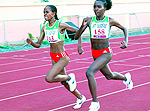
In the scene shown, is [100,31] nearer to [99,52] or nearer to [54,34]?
[99,52]

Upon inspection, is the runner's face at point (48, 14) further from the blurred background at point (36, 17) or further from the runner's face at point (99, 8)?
the blurred background at point (36, 17)

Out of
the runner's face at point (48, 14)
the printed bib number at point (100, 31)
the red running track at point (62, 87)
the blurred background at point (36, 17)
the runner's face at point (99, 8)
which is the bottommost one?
the red running track at point (62, 87)

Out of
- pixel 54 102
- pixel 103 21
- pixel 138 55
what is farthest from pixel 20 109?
pixel 138 55

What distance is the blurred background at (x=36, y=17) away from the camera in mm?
21516

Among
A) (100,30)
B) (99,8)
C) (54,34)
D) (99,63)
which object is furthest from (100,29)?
(54,34)

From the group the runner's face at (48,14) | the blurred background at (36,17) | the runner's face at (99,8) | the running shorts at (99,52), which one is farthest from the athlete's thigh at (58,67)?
the blurred background at (36,17)

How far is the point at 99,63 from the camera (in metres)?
6.79

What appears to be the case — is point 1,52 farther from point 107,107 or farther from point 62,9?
point 107,107

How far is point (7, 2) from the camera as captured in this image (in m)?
23.5

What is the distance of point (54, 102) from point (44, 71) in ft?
14.9

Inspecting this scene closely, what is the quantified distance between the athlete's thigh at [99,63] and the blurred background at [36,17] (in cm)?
1446

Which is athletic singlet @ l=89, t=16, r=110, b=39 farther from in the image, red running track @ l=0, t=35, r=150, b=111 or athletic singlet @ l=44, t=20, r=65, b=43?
red running track @ l=0, t=35, r=150, b=111

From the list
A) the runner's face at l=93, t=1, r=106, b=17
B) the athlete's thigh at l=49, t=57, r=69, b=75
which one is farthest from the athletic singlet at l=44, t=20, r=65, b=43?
the runner's face at l=93, t=1, r=106, b=17

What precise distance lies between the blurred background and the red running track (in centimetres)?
622
